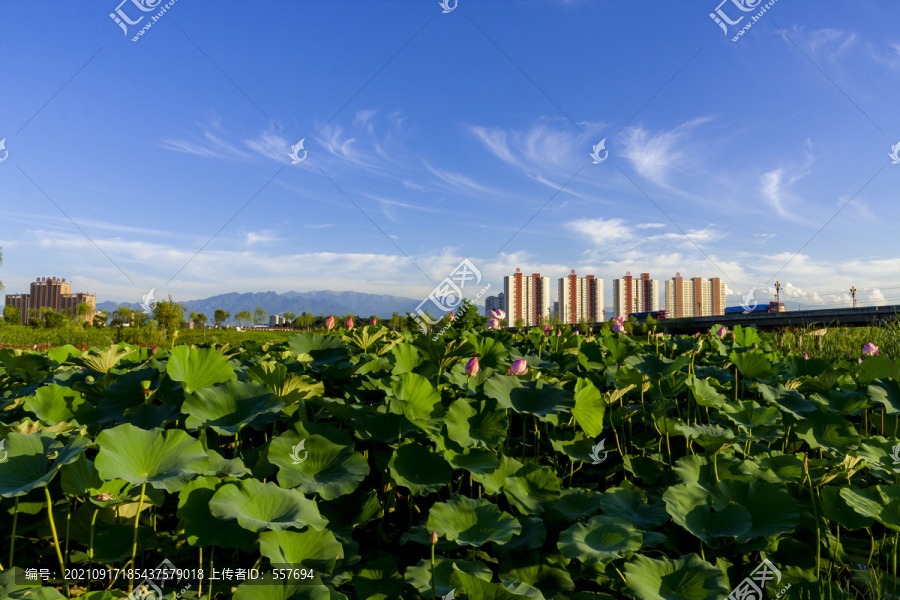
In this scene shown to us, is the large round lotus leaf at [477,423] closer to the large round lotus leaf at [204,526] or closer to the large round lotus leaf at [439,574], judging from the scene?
the large round lotus leaf at [439,574]

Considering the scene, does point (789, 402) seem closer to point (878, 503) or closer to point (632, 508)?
point (878, 503)

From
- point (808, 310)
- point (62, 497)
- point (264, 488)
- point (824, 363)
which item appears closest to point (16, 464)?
point (62, 497)

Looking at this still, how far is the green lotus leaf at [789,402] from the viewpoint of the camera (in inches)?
75.2

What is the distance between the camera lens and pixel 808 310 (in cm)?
3806

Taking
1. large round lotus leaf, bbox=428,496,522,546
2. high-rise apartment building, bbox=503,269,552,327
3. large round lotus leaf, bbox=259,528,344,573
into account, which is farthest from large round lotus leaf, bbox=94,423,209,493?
high-rise apartment building, bbox=503,269,552,327

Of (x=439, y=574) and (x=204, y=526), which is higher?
(x=204, y=526)

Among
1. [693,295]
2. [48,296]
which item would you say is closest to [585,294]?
[693,295]

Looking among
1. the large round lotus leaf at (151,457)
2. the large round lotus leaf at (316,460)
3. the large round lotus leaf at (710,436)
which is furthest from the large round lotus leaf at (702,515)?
the large round lotus leaf at (151,457)

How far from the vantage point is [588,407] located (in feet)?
5.64

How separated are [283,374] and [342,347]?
66 cm

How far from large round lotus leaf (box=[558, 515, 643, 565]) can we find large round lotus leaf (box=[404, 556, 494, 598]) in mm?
226

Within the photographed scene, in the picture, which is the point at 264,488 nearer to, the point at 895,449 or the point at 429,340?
the point at 429,340

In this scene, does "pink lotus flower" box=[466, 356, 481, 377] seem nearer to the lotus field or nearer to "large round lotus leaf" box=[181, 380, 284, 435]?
the lotus field

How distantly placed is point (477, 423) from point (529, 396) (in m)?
0.23
